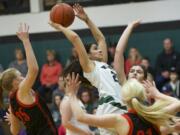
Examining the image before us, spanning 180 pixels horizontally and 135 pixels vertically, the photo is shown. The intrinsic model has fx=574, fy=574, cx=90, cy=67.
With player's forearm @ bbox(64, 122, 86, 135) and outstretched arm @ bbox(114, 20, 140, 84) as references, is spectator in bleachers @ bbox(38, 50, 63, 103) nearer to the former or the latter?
player's forearm @ bbox(64, 122, 86, 135)

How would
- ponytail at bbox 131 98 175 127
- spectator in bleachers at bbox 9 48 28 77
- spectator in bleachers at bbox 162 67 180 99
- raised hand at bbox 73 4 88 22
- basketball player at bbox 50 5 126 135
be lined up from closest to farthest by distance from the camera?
1. ponytail at bbox 131 98 175 127
2. basketball player at bbox 50 5 126 135
3. raised hand at bbox 73 4 88 22
4. spectator in bleachers at bbox 162 67 180 99
5. spectator in bleachers at bbox 9 48 28 77

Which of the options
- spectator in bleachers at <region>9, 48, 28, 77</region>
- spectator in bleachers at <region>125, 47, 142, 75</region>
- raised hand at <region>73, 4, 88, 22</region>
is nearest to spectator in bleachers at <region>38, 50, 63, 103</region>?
spectator in bleachers at <region>9, 48, 28, 77</region>

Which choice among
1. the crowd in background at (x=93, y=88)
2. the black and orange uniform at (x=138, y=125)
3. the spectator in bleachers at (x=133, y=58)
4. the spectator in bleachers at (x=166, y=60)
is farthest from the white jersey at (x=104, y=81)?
the spectator in bleachers at (x=133, y=58)

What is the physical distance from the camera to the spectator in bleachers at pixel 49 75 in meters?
11.9

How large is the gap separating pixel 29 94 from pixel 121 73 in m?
1.06

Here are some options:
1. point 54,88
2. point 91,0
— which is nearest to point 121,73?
point 54,88

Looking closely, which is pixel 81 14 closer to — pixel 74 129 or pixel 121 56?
pixel 121 56

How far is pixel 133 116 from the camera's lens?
14.1ft

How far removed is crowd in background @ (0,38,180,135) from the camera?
1035 cm

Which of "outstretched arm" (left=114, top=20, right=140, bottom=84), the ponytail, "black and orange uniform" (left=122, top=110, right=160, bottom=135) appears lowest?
"black and orange uniform" (left=122, top=110, right=160, bottom=135)

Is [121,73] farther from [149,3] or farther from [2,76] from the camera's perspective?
[149,3]

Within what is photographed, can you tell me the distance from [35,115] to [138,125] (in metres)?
1.25

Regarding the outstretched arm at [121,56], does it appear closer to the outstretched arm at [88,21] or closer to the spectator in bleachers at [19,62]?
the outstretched arm at [88,21]

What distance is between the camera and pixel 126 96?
4246 mm
